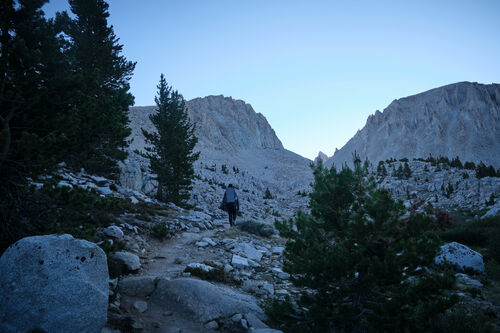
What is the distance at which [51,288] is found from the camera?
2928 millimetres

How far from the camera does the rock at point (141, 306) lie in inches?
163

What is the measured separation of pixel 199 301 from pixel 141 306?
983 millimetres

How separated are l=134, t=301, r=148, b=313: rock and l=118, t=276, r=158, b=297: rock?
12.6 inches

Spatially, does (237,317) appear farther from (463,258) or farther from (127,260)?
(463,258)

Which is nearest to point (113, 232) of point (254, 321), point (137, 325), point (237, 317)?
point (137, 325)

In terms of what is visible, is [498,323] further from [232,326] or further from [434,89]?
[434,89]

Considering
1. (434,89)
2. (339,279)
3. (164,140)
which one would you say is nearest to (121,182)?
(164,140)

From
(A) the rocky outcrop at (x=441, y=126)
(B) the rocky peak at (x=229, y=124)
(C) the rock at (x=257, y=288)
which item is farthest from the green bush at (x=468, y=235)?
(B) the rocky peak at (x=229, y=124)

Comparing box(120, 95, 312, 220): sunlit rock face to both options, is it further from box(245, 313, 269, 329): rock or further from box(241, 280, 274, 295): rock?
box(245, 313, 269, 329): rock

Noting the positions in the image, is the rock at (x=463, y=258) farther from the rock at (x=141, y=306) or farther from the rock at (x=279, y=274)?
the rock at (x=141, y=306)

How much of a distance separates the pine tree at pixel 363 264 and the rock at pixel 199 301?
2.09 feet

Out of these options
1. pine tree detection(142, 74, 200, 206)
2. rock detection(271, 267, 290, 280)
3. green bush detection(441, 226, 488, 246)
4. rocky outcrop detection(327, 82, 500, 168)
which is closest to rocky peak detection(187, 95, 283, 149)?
rocky outcrop detection(327, 82, 500, 168)

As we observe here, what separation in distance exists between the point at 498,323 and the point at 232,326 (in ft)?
15.3

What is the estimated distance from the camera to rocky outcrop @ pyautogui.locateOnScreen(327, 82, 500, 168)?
52969 mm
